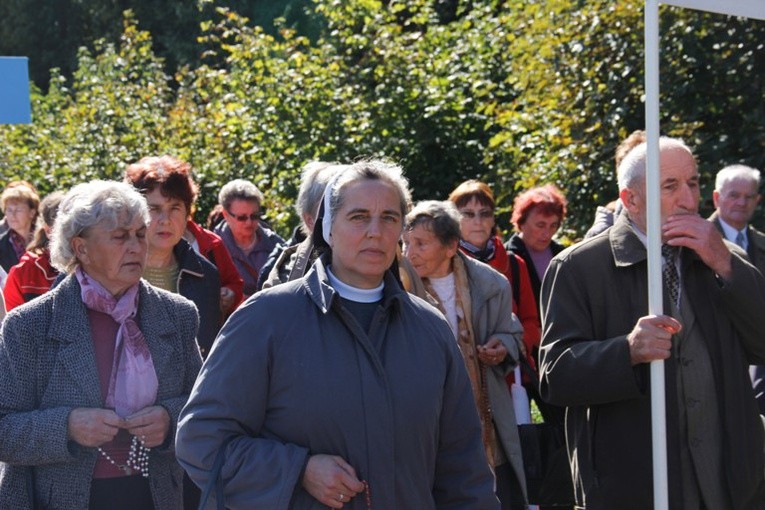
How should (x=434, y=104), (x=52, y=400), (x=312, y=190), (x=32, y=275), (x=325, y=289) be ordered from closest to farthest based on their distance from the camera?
(x=325, y=289) → (x=52, y=400) → (x=312, y=190) → (x=32, y=275) → (x=434, y=104)

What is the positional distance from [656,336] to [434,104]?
30.8 feet

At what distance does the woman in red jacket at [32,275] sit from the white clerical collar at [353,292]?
2.82 metres

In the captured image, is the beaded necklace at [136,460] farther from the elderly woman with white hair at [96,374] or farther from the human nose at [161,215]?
the human nose at [161,215]

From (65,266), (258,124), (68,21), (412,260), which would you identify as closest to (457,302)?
(412,260)

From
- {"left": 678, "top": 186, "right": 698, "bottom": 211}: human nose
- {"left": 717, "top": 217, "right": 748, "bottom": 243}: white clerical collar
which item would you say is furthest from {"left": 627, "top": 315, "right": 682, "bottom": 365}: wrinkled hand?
{"left": 717, "top": 217, "right": 748, "bottom": 243}: white clerical collar

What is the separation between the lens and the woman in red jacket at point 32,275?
630 centimetres

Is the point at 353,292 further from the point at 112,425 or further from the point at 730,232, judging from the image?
the point at 730,232

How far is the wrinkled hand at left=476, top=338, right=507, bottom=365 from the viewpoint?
20.2 ft

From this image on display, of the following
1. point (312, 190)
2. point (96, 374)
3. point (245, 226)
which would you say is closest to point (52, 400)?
point (96, 374)

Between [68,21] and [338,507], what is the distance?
1152 inches

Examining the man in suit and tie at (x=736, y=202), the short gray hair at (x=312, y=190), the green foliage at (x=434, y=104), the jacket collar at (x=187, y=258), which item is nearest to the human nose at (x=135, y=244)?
the short gray hair at (x=312, y=190)

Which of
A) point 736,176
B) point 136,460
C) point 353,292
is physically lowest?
point 136,460

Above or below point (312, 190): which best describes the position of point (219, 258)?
below

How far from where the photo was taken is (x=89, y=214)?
481 centimetres
